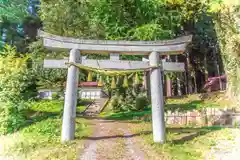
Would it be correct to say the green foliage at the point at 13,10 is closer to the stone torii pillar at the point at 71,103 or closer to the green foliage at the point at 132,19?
the green foliage at the point at 132,19

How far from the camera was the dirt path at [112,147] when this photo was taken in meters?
8.07

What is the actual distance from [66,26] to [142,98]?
992cm

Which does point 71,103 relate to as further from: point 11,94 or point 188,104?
point 188,104

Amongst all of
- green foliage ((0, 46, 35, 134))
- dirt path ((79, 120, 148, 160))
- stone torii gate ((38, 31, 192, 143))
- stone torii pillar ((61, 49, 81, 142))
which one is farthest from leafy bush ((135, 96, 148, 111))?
stone torii pillar ((61, 49, 81, 142))

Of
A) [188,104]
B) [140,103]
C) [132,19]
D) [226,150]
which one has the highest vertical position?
[132,19]

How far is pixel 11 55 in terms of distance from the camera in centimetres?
1603

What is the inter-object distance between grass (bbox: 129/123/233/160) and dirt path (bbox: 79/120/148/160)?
1.49 feet

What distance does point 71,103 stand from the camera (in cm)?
954

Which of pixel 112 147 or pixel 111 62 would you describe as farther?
pixel 111 62

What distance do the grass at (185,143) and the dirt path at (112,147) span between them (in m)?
0.45

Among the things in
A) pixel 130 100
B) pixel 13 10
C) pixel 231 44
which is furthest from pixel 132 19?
pixel 13 10

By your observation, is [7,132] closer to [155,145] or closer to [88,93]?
[155,145]

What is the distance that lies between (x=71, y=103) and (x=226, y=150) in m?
5.71

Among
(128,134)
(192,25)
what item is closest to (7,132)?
(128,134)
